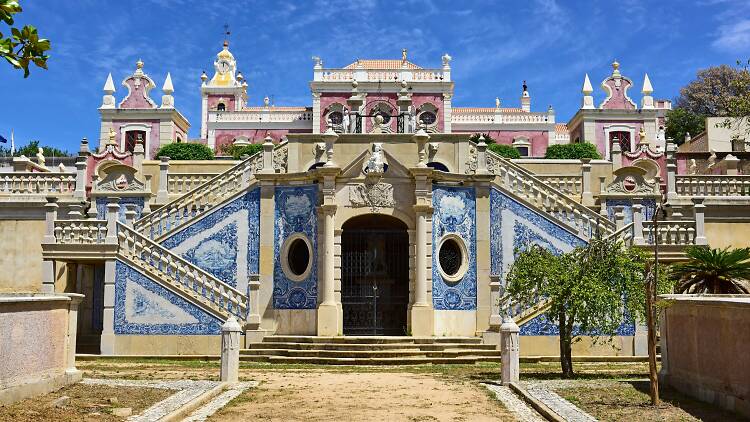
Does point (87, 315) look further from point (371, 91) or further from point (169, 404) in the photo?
point (371, 91)

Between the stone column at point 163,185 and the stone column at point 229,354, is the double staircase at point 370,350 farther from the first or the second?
the stone column at point 163,185

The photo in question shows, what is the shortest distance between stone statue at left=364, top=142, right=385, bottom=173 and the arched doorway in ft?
5.34

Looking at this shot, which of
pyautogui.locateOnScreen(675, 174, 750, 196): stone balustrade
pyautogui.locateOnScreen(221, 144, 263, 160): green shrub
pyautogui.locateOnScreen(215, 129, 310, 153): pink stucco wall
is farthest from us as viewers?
pyautogui.locateOnScreen(215, 129, 310, 153): pink stucco wall

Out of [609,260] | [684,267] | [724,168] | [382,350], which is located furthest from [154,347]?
[724,168]

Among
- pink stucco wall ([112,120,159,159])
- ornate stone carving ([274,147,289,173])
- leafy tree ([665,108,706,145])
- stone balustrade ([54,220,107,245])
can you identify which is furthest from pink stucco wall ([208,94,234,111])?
stone balustrade ([54,220,107,245])

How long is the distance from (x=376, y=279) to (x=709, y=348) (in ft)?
40.8

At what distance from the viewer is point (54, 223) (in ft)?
74.6

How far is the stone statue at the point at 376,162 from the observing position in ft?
75.2

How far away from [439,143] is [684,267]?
765 cm

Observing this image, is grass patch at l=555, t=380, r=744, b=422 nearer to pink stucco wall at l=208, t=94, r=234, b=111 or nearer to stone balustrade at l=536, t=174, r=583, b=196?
stone balustrade at l=536, t=174, r=583, b=196

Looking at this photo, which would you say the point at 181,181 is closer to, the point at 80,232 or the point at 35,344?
the point at 80,232

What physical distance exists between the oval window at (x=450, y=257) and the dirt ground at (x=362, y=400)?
6.13 metres

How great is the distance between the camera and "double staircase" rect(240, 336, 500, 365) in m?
20.4

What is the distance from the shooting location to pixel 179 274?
22.4 metres
